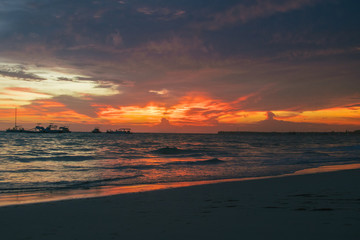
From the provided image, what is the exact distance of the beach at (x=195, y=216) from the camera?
596 centimetres

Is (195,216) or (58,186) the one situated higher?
(195,216)

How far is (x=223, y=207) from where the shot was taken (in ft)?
27.7

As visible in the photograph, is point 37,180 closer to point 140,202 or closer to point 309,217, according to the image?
point 140,202

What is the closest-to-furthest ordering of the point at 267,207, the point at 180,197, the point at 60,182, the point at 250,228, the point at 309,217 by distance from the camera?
the point at 250,228
the point at 309,217
the point at 267,207
the point at 180,197
the point at 60,182

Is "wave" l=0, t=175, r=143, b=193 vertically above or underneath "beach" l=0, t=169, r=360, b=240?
underneath

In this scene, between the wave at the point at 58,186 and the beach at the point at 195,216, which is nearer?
the beach at the point at 195,216

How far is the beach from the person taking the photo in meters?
5.96

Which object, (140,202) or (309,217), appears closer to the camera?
(309,217)

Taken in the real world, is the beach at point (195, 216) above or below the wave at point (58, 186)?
above

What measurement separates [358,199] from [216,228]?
5.75 metres

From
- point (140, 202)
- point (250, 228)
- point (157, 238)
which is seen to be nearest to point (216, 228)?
point (250, 228)

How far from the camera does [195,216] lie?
7.39 meters

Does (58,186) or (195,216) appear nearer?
(195,216)

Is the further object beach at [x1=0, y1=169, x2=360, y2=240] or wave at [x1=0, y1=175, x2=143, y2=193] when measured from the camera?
wave at [x1=0, y1=175, x2=143, y2=193]
